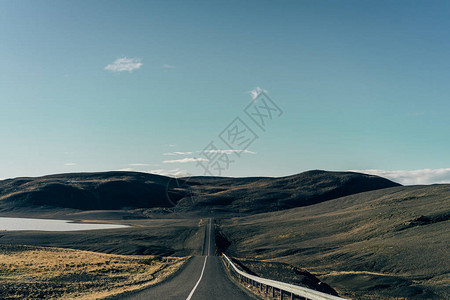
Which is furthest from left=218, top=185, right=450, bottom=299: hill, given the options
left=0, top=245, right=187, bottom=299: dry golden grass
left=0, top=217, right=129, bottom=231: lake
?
left=0, top=217, right=129, bottom=231: lake

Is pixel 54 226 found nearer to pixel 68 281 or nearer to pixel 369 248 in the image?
pixel 369 248

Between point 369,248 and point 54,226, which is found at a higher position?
point 369,248

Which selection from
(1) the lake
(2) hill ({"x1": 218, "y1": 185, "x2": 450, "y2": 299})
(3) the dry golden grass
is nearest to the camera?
(3) the dry golden grass

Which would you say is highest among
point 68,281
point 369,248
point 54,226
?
point 68,281

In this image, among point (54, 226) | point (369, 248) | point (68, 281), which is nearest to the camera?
point (68, 281)

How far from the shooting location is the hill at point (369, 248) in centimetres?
3312

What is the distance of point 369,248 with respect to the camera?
163 feet

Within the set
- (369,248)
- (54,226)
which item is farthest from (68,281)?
(54,226)

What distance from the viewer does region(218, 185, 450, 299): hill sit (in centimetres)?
3312

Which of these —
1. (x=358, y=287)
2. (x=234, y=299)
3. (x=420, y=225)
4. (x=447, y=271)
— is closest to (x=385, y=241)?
(x=420, y=225)

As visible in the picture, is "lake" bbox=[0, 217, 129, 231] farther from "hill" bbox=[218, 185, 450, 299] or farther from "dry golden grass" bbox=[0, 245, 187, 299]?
"dry golden grass" bbox=[0, 245, 187, 299]

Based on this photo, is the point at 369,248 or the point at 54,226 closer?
the point at 369,248

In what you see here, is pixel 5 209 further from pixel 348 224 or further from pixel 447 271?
pixel 447 271

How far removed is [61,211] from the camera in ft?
603
